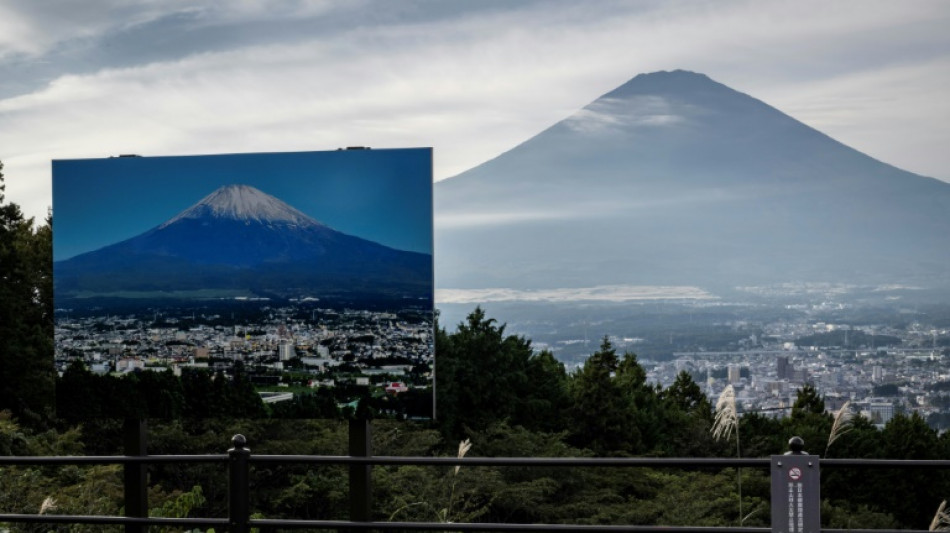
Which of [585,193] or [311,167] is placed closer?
[311,167]

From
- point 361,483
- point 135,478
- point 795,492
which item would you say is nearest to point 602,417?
point 361,483

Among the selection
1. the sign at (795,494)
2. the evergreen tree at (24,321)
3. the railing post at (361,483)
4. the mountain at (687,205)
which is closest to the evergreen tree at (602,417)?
the evergreen tree at (24,321)

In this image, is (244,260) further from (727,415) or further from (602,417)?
(602,417)

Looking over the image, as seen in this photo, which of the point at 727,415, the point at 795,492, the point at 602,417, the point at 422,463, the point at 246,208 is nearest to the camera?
the point at 795,492

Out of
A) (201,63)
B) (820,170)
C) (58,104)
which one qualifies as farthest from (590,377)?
(820,170)

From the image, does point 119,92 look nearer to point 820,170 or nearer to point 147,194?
point 147,194

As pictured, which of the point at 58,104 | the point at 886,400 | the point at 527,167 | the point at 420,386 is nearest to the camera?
the point at 420,386

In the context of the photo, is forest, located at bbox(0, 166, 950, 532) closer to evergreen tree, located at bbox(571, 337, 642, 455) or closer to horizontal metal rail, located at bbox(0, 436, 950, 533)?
evergreen tree, located at bbox(571, 337, 642, 455)

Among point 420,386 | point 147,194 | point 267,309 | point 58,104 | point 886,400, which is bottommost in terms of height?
point 886,400
